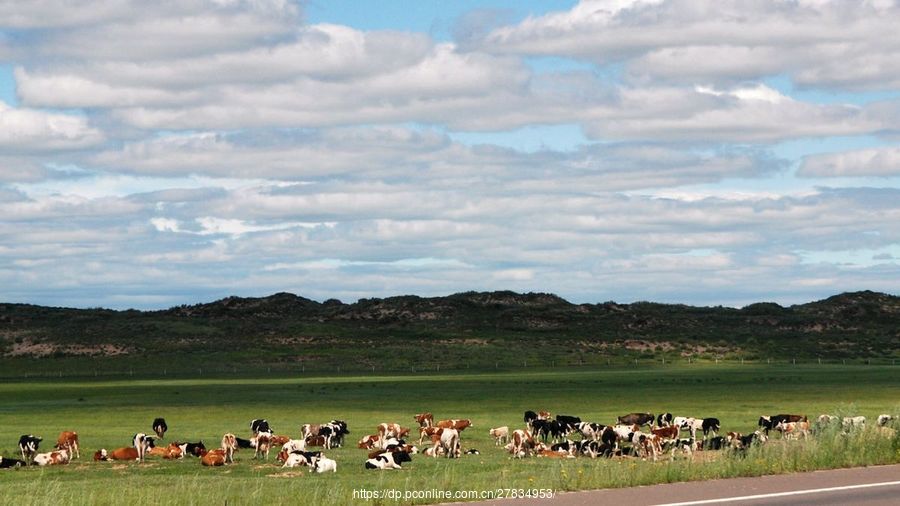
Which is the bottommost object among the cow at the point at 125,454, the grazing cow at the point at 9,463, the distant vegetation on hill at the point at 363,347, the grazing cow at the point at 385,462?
the grazing cow at the point at 9,463

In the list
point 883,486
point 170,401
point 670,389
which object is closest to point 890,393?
point 670,389

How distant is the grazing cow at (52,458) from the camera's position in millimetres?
36625

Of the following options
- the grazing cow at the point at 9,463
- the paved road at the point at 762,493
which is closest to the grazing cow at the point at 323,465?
the grazing cow at the point at 9,463

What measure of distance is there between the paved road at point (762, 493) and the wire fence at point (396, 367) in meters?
105

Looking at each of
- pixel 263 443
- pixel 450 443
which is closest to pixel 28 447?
pixel 263 443

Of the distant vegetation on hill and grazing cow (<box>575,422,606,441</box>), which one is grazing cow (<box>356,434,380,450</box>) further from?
the distant vegetation on hill

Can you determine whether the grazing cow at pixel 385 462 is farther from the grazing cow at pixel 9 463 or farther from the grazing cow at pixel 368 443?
the grazing cow at pixel 9 463

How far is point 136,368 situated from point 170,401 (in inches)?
2919

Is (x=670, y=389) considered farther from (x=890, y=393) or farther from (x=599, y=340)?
(x=599, y=340)

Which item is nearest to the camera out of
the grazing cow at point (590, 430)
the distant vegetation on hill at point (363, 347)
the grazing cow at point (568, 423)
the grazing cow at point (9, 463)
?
the grazing cow at point (9, 463)

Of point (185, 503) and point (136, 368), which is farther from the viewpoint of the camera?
point (136, 368)

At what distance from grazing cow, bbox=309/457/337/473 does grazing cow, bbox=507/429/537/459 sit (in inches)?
243

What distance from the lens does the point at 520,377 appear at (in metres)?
106

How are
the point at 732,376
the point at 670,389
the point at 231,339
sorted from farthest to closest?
1. the point at 231,339
2. the point at 732,376
3. the point at 670,389
